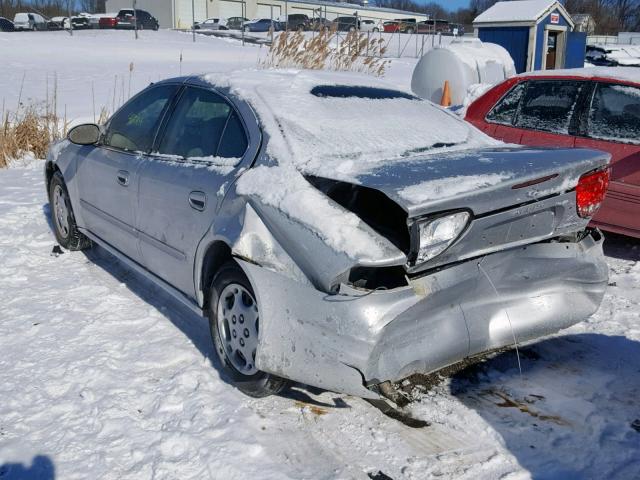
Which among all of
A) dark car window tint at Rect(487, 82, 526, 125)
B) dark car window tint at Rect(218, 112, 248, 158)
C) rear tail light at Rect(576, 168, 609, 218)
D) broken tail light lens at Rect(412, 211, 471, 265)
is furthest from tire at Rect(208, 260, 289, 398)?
dark car window tint at Rect(487, 82, 526, 125)

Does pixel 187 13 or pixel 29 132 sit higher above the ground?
pixel 187 13

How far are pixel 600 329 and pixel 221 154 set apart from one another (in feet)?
8.57

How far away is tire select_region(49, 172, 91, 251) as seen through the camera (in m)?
5.47

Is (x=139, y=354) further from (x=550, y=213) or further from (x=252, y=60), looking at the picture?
(x=252, y=60)

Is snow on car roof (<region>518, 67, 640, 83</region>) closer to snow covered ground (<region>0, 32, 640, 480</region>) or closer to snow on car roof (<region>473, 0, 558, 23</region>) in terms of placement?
snow covered ground (<region>0, 32, 640, 480</region>)

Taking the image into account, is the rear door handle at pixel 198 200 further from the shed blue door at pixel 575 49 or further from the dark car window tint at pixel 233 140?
the shed blue door at pixel 575 49

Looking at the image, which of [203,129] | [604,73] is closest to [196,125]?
[203,129]

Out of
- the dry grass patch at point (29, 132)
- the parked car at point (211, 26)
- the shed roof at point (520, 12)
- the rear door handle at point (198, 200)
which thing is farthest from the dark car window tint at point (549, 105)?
the parked car at point (211, 26)

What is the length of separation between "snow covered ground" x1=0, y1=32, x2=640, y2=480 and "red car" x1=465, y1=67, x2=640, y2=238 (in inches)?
32.5

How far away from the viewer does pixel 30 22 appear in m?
40.2

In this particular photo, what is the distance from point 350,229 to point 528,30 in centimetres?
1554

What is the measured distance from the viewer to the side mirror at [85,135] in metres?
4.71

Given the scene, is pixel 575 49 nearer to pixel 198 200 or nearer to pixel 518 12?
pixel 518 12

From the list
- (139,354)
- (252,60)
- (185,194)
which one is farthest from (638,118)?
(252,60)
